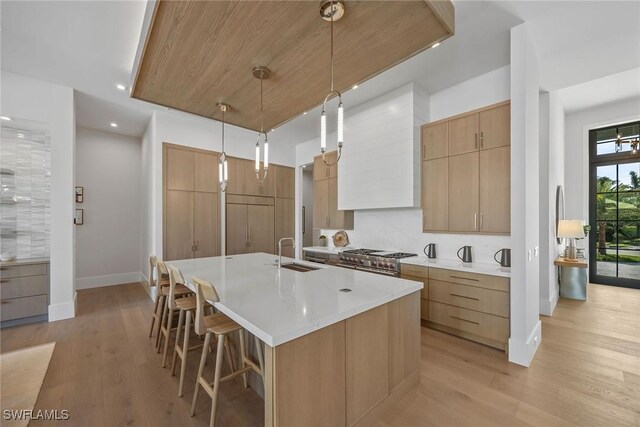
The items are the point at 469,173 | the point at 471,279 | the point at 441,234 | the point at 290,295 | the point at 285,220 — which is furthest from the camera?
the point at 285,220

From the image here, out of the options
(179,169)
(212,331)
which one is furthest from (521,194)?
(179,169)

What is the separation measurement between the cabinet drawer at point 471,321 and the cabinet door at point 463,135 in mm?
1861

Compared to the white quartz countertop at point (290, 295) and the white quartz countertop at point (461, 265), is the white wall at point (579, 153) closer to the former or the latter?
the white quartz countertop at point (461, 265)

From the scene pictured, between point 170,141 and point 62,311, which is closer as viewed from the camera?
point 62,311

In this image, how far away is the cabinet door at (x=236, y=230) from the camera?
5141mm

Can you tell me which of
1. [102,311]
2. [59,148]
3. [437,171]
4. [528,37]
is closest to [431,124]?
[437,171]

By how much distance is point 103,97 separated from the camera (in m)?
3.94

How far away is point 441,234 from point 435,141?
1.25 metres

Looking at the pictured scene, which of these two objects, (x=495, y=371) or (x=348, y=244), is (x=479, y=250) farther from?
(x=348, y=244)

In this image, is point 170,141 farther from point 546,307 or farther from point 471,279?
point 546,307

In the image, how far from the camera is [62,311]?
3.65 meters

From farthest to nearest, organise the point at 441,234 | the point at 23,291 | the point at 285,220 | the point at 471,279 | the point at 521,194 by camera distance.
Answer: the point at 285,220 < the point at 441,234 < the point at 23,291 < the point at 471,279 < the point at 521,194

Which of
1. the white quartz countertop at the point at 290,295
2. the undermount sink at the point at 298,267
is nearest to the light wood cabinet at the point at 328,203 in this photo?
the undermount sink at the point at 298,267

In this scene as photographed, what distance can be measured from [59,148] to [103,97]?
0.95 meters
